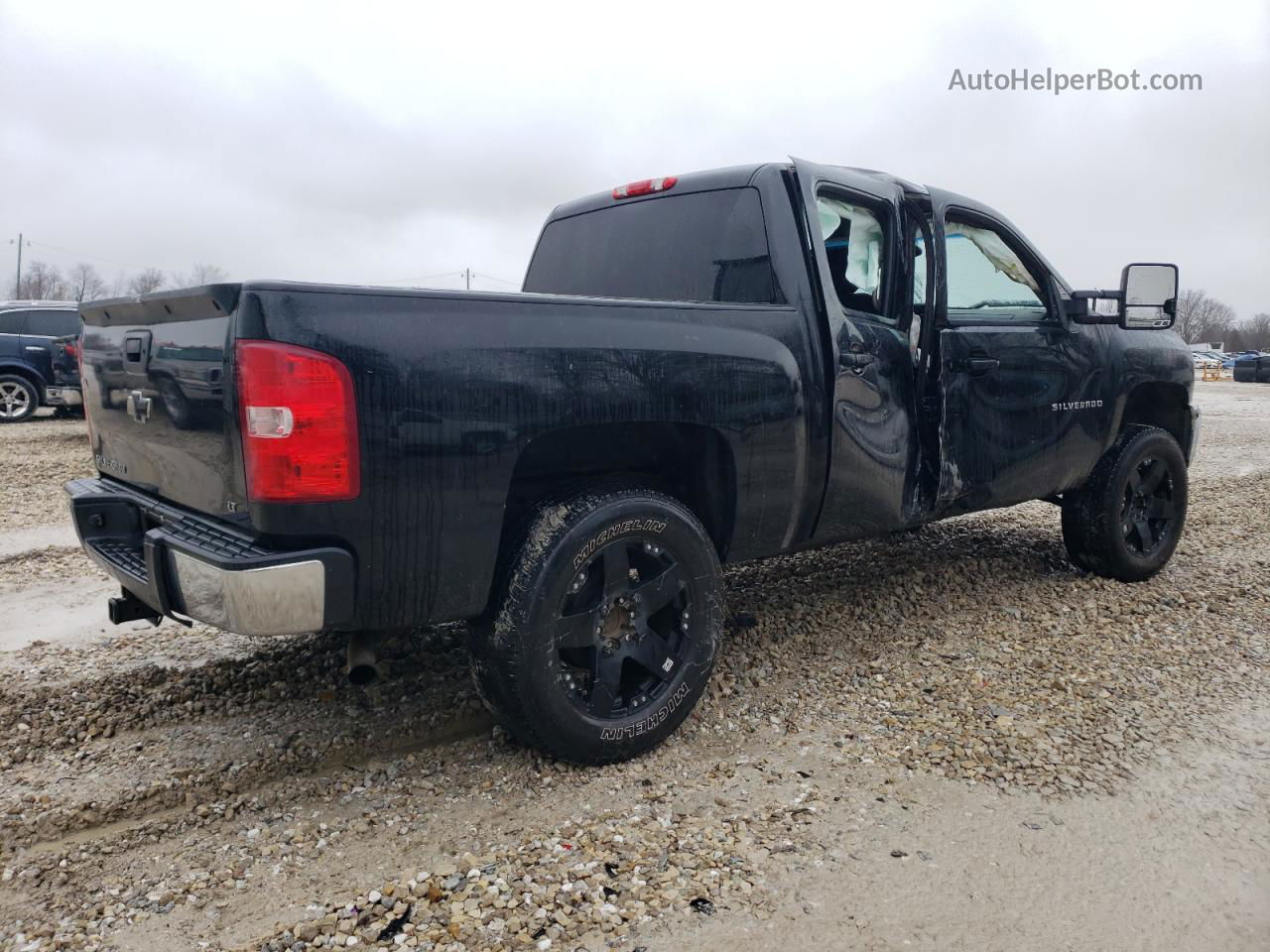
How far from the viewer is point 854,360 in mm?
3641

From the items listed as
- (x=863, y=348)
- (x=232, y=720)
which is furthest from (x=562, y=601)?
(x=863, y=348)

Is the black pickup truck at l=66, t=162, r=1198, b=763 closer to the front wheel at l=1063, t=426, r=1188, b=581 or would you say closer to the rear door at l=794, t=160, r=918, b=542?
the rear door at l=794, t=160, r=918, b=542

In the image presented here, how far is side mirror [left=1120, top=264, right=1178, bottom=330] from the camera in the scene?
4.52 metres

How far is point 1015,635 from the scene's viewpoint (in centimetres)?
439

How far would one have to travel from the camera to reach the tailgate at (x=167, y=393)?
2521 millimetres

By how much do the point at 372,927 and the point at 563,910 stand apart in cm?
44

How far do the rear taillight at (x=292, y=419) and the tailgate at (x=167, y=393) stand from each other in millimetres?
81

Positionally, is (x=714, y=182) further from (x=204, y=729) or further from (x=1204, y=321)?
(x=1204, y=321)

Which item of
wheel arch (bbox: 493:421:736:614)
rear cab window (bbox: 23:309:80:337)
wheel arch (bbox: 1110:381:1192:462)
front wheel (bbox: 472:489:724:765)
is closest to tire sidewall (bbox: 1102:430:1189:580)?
wheel arch (bbox: 1110:381:1192:462)

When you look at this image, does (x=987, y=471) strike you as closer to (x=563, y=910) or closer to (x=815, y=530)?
(x=815, y=530)

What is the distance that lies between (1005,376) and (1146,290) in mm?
845

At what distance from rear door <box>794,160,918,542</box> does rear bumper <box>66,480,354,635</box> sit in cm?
185

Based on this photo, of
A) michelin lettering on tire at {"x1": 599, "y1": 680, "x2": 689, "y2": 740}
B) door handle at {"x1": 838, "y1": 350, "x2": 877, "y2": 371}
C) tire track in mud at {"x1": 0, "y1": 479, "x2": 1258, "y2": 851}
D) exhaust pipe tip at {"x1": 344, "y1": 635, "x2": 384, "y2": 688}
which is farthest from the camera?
door handle at {"x1": 838, "y1": 350, "x2": 877, "y2": 371}

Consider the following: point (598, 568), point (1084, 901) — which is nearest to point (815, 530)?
point (598, 568)
